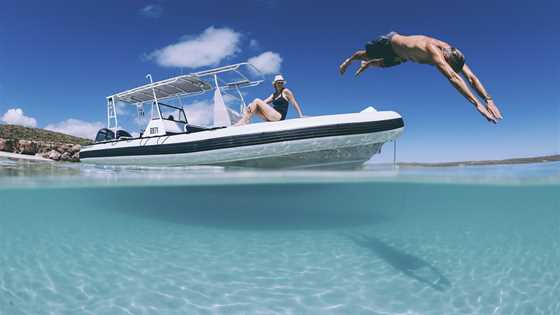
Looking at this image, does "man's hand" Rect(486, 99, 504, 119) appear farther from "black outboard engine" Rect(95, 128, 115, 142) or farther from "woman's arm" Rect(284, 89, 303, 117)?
"black outboard engine" Rect(95, 128, 115, 142)

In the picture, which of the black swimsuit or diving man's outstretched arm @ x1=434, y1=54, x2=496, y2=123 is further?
the black swimsuit

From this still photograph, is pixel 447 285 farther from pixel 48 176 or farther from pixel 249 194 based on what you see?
pixel 48 176

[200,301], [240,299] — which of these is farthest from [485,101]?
[200,301]

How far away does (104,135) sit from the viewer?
1270cm

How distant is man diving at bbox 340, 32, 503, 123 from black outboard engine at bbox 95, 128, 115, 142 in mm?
11532

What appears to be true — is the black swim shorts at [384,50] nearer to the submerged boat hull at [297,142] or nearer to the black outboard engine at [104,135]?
the submerged boat hull at [297,142]

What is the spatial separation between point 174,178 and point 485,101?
420 inches

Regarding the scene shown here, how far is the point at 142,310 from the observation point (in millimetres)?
4781

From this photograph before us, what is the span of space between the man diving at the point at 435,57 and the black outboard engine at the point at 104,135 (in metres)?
11.5

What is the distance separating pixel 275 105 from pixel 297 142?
156 centimetres

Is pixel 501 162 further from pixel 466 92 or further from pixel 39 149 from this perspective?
pixel 39 149

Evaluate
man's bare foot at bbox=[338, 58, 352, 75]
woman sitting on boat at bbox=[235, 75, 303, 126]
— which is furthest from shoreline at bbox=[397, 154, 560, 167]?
man's bare foot at bbox=[338, 58, 352, 75]

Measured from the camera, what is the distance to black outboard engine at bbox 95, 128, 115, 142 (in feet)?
41.3

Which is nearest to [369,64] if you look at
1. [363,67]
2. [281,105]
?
[363,67]
